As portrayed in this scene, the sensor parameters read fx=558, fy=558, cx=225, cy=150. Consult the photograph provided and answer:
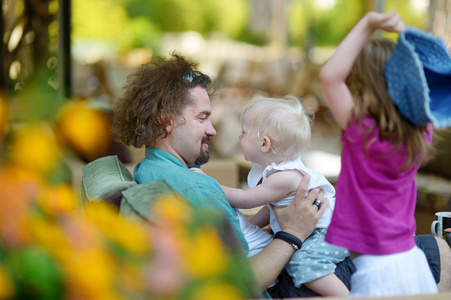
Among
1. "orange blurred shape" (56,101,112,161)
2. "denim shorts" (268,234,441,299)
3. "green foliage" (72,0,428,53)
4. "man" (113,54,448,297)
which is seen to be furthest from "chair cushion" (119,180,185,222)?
"green foliage" (72,0,428,53)

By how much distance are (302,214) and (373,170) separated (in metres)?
0.55

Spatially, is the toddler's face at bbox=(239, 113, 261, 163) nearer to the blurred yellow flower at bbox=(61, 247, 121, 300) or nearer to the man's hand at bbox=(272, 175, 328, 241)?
the man's hand at bbox=(272, 175, 328, 241)

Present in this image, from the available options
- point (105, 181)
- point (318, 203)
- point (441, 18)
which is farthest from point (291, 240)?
point (441, 18)

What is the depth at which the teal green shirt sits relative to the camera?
65.7 inches

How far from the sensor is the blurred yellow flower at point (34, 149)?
2.17ft

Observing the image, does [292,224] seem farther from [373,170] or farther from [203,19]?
[203,19]

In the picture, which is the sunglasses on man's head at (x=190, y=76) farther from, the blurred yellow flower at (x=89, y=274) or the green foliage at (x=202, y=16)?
the green foliage at (x=202, y=16)

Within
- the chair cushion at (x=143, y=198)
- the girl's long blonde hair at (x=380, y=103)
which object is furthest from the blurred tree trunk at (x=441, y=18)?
the chair cushion at (x=143, y=198)

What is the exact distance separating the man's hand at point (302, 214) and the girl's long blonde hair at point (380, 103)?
22.4 inches

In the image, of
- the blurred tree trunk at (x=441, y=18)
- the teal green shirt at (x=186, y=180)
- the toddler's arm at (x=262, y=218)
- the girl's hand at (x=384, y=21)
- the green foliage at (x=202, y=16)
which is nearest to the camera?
the girl's hand at (x=384, y=21)

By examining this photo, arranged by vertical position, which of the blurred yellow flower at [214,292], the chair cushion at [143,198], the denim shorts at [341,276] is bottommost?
the denim shorts at [341,276]

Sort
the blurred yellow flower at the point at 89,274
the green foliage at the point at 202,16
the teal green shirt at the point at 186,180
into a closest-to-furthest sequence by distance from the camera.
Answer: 1. the blurred yellow flower at the point at 89,274
2. the teal green shirt at the point at 186,180
3. the green foliage at the point at 202,16

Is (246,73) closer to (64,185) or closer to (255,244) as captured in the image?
(255,244)

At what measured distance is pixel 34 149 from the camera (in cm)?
66
